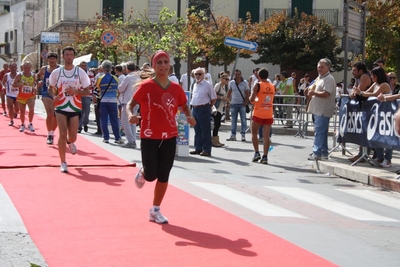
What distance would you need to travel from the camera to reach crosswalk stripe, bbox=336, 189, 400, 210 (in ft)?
33.1

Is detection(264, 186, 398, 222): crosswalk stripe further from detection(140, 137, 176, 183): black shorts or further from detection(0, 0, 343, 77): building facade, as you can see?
detection(0, 0, 343, 77): building facade

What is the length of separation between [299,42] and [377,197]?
35.7 metres

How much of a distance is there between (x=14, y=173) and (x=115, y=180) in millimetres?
1528

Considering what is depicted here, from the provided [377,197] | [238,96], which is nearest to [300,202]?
[377,197]

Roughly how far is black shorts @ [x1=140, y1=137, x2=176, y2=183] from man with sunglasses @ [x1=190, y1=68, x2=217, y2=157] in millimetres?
7208

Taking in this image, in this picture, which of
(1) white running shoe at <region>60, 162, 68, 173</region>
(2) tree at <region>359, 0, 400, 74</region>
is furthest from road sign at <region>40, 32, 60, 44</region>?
(1) white running shoe at <region>60, 162, 68, 173</region>

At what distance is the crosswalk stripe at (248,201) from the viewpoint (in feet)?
28.2

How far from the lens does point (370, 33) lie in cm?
2964

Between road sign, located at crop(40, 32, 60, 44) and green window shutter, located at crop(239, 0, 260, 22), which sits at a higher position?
green window shutter, located at crop(239, 0, 260, 22)

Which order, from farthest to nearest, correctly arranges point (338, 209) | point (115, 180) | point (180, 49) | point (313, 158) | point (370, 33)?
point (180, 49), point (370, 33), point (313, 158), point (115, 180), point (338, 209)

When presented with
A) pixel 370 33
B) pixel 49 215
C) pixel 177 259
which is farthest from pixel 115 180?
pixel 370 33

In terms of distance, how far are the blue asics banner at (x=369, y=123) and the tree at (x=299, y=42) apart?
31.2 metres

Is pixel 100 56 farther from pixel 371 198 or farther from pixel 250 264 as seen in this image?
pixel 250 264

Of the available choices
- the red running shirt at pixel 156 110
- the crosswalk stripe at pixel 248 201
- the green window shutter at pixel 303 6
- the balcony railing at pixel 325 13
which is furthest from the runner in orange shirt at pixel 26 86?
the green window shutter at pixel 303 6
